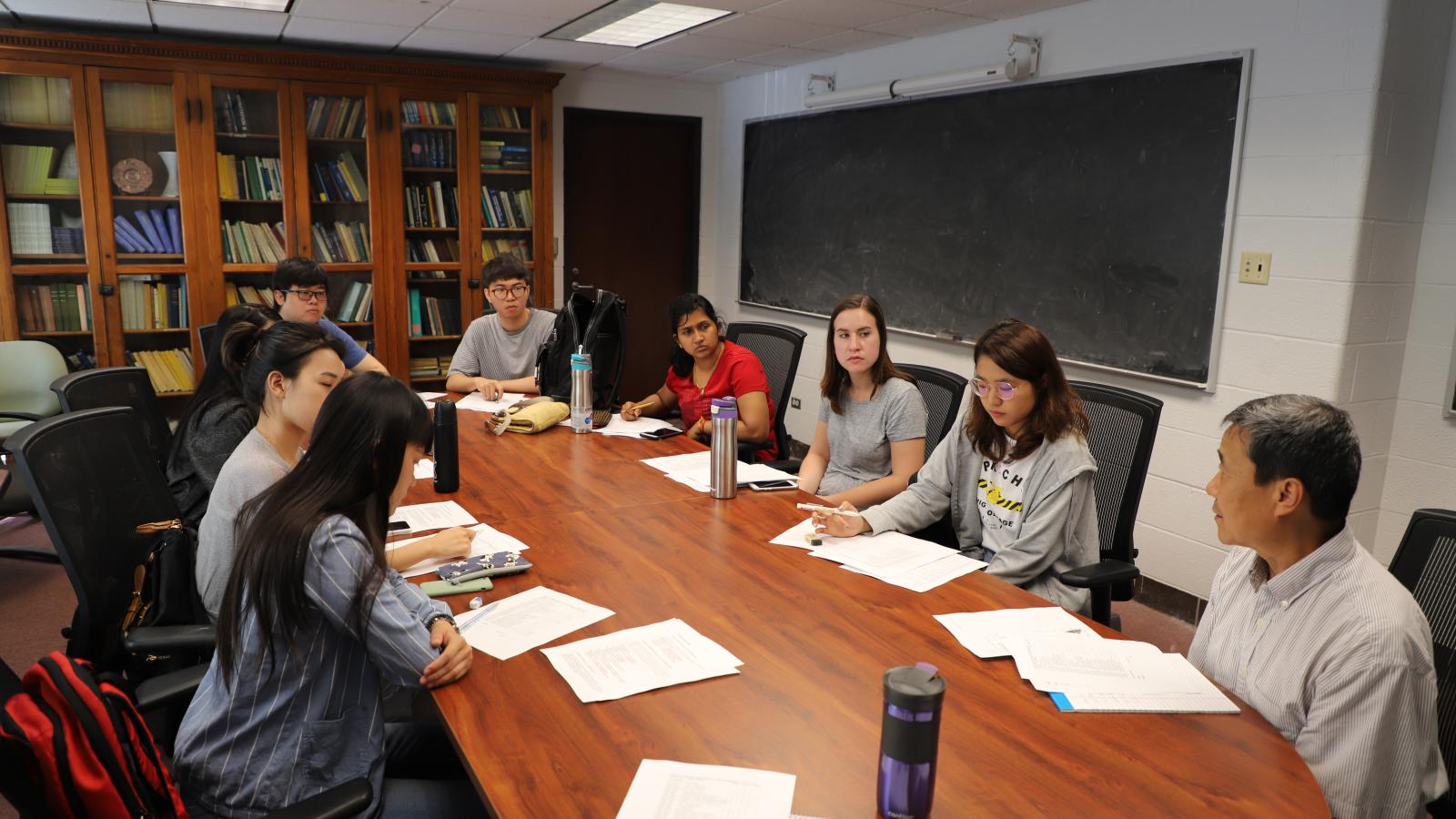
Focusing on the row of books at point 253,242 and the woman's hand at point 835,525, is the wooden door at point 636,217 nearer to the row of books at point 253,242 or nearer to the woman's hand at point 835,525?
the row of books at point 253,242

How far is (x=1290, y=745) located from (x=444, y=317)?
5004mm

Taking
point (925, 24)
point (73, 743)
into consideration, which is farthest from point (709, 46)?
point (73, 743)

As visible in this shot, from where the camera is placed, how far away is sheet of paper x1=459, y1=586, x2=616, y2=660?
1629 millimetres

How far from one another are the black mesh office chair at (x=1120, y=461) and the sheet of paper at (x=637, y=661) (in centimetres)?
111

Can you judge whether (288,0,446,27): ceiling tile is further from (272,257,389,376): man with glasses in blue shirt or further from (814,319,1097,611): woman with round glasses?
(814,319,1097,611): woman with round glasses

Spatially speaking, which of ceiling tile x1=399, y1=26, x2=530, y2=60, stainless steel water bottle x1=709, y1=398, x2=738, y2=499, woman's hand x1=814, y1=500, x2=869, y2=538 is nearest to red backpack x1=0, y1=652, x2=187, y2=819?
woman's hand x1=814, y1=500, x2=869, y2=538

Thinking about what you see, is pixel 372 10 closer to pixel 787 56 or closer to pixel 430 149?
pixel 430 149

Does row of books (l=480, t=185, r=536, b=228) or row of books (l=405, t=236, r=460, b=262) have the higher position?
row of books (l=480, t=185, r=536, b=228)

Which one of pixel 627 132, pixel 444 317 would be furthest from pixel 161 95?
pixel 627 132

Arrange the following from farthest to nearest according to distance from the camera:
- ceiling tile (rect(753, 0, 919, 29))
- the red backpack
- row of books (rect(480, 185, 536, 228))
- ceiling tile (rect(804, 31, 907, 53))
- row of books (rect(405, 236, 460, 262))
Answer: row of books (rect(480, 185, 536, 228))
row of books (rect(405, 236, 460, 262))
ceiling tile (rect(804, 31, 907, 53))
ceiling tile (rect(753, 0, 919, 29))
the red backpack

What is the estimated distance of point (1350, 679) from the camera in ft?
4.28

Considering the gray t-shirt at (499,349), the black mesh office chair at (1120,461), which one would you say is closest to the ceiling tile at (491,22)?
the gray t-shirt at (499,349)

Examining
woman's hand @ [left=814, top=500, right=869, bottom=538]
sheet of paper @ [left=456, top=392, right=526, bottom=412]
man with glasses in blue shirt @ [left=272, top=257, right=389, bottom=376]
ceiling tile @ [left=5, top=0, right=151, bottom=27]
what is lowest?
woman's hand @ [left=814, top=500, right=869, bottom=538]

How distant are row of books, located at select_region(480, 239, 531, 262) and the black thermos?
317cm
